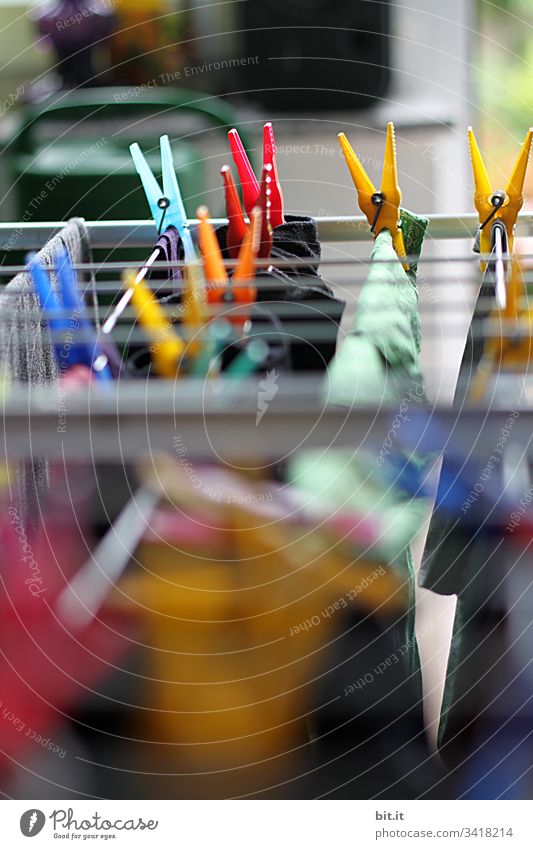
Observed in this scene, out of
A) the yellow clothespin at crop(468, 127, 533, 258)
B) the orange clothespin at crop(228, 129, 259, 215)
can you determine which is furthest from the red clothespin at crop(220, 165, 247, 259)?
the yellow clothespin at crop(468, 127, 533, 258)

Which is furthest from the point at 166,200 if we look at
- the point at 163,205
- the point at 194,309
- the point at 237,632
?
the point at 237,632

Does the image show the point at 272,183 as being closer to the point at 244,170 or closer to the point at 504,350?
the point at 244,170

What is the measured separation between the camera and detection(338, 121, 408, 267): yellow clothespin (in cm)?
52

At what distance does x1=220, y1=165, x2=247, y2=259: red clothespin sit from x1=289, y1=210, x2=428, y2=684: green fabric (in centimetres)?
8

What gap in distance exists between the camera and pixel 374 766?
0.46 metres

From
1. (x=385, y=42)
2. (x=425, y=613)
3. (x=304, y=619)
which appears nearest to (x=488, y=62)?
(x=385, y=42)

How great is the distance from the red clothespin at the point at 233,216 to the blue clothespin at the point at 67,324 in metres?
0.09

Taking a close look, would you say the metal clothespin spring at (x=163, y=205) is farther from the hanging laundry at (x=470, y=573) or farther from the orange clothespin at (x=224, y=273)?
the hanging laundry at (x=470, y=573)

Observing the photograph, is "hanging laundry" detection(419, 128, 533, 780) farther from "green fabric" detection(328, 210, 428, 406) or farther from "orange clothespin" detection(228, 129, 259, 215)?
"orange clothespin" detection(228, 129, 259, 215)

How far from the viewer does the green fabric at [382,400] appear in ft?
1.34

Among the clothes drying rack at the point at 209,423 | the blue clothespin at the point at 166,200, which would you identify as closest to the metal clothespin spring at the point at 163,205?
the blue clothespin at the point at 166,200

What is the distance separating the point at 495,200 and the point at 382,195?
58 mm

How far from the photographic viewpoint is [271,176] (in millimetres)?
500

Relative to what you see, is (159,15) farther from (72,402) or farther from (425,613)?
(72,402)
